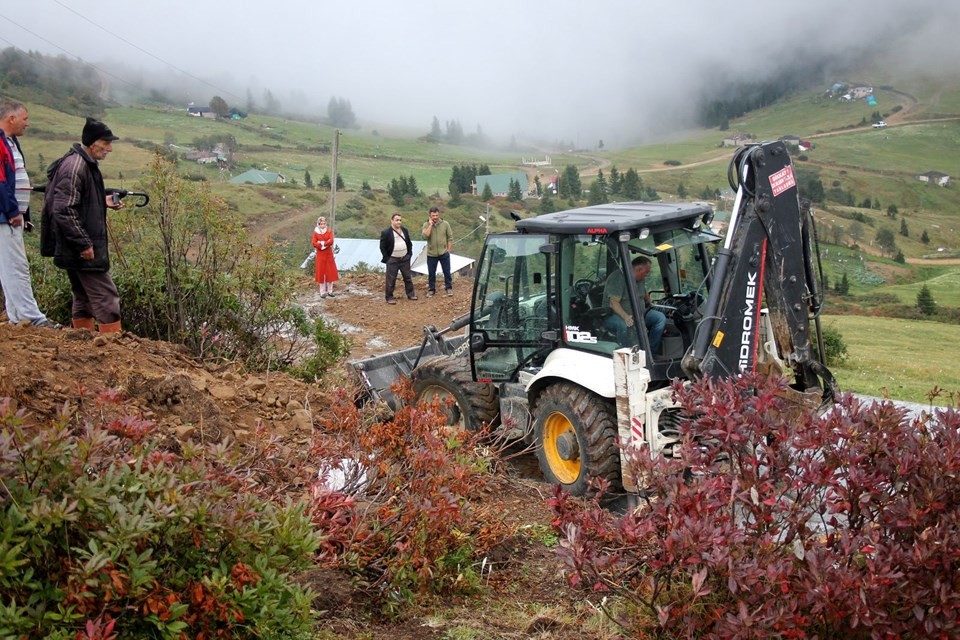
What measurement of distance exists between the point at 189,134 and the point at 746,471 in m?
66.6

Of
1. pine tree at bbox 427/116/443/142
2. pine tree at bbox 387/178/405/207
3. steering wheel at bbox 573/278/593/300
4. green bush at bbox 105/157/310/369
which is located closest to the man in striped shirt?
green bush at bbox 105/157/310/369

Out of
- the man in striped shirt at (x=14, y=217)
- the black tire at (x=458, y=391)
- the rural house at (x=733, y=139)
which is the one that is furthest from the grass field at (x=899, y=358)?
the rural house at (x=733, y=139)

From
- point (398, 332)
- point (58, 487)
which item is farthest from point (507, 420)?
point (398, 332)

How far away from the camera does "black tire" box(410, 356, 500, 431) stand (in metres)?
8.08

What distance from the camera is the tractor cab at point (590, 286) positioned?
22.9 feet

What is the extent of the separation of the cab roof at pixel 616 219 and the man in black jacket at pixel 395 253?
8.31 m

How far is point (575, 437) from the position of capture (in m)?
7.11

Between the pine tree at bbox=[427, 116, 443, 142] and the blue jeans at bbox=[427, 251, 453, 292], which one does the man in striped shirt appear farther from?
the pine tree at bbox=[427, 116, 443, 142]

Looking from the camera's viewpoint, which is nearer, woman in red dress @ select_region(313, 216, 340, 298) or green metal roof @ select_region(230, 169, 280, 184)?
woman in red dress @ select_region(313, 216, 340, 298)

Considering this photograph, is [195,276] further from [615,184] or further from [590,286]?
[615,184]

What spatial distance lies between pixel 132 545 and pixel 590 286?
4874 mm

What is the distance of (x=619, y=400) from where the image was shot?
6.54 metres

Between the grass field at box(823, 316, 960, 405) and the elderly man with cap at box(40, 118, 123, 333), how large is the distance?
22.5 ft

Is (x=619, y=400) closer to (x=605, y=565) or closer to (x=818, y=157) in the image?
(x=605, y=565)
